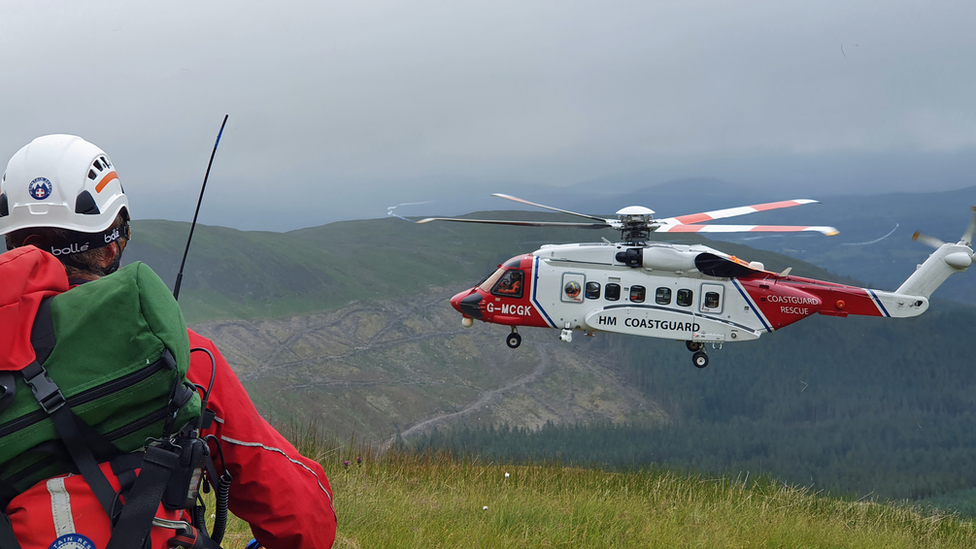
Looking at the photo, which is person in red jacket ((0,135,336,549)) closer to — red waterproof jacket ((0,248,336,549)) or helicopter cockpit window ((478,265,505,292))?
red waterproof jacket ((0,248,336,549))

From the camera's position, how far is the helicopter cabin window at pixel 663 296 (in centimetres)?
1269

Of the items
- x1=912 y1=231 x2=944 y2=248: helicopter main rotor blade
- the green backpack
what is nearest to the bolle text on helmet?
the green backpack

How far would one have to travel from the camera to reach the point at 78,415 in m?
1.58

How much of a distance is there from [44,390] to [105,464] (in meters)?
0.24

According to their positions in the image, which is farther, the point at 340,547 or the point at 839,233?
the point at 839,233

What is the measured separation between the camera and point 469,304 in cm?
1427

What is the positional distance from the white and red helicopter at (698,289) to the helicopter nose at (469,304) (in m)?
2.01

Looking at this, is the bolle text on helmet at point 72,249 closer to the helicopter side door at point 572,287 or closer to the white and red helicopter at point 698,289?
the white and red helicopter at point 698,289

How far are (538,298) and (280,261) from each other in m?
32.1

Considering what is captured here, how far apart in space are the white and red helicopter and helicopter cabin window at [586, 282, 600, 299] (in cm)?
2

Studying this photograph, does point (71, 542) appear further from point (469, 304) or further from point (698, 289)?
point (469, 304)

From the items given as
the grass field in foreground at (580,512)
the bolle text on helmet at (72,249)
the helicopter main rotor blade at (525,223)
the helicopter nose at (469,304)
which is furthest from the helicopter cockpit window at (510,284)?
the bolle text on helmet at (72,249)

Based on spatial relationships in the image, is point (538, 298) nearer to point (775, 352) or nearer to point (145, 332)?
point (145, 332)

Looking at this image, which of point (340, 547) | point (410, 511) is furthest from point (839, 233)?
point (340, 547)
